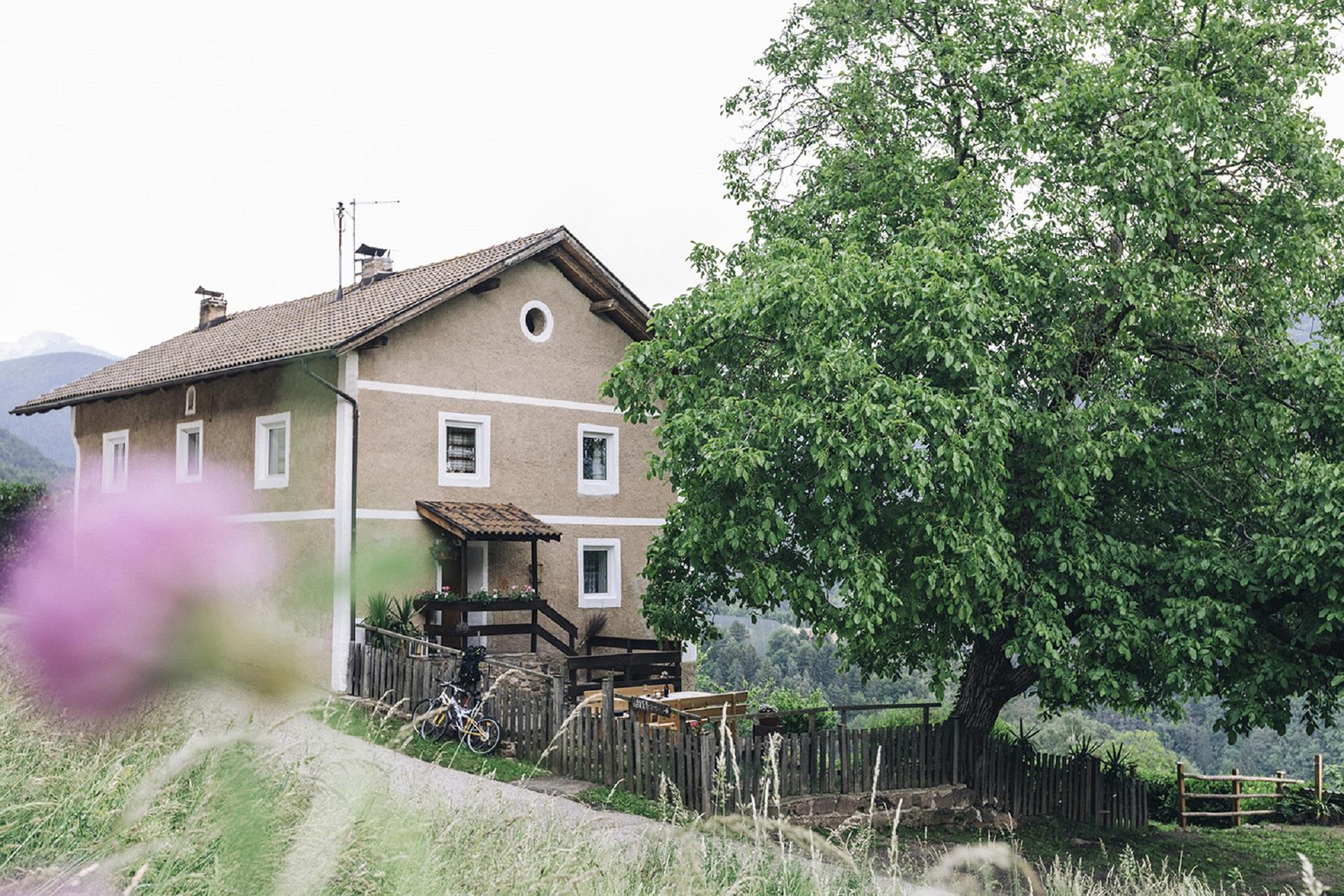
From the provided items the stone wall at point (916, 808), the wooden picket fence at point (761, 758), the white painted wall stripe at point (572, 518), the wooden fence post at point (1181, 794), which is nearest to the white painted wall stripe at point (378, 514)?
the white painted wall stripe at point (572, 518)

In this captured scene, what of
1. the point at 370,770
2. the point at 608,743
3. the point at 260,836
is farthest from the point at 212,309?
the point at 260,836

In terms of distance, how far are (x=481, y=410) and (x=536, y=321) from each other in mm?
2236

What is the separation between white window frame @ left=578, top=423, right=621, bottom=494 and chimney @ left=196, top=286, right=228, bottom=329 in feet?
37.2

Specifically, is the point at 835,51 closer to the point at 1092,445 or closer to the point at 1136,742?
the point at 1092,445

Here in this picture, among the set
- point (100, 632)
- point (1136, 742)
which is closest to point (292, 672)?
point (100, 632)

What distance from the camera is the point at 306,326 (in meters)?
22.9

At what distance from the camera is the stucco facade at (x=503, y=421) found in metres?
21.0

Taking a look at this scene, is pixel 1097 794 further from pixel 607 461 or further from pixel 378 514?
pixel 378 514

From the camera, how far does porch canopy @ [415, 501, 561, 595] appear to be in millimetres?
20609

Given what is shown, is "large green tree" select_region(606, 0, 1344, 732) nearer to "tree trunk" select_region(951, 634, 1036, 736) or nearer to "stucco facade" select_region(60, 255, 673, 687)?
"tree trunk" select_region(951, 634, 1036, 736)

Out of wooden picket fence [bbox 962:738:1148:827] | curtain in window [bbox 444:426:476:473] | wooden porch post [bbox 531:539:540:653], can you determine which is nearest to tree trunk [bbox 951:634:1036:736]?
wooden picket fence [bbox 962:738:1148:827]

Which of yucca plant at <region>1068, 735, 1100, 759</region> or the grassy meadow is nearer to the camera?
the grassy meadow

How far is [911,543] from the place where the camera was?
15.1 m

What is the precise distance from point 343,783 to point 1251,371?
15280mm
